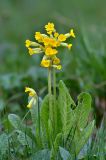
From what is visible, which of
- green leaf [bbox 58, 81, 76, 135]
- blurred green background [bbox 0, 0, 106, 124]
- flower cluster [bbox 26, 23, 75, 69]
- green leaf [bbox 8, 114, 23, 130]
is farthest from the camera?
blurred green background [bbox 0, 0, 106, 124]

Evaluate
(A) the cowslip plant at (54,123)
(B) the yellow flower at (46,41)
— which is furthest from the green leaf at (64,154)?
(B) the yellow flower at (46,41)

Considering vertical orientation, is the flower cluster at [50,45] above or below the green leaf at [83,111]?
above

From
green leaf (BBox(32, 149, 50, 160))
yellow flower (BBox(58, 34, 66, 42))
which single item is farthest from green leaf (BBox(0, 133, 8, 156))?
yellow flower (BBox(58, 34, 66, 42))

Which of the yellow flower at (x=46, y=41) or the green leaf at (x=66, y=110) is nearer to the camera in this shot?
the yellow flower at (x=46, y=41)

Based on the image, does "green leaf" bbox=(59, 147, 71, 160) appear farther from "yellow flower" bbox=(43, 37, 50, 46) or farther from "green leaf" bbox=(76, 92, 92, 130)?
"yellow flower" bbox=(43, 37, 50, 46)

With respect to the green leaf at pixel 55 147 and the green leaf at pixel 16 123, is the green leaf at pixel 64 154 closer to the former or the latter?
the green leaf at pixel 55 147

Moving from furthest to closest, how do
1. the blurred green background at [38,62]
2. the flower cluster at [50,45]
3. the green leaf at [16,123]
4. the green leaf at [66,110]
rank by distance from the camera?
the blurred green background at [38,62] < the green leaf at [16,123] < the green leaf at [66,110] < the flower cluster at [50,45]

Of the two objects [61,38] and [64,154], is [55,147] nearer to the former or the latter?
[64,154]

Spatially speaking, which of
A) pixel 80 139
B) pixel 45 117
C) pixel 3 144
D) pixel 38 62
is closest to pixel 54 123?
pixel 45 117

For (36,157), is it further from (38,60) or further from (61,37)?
(38,60)
